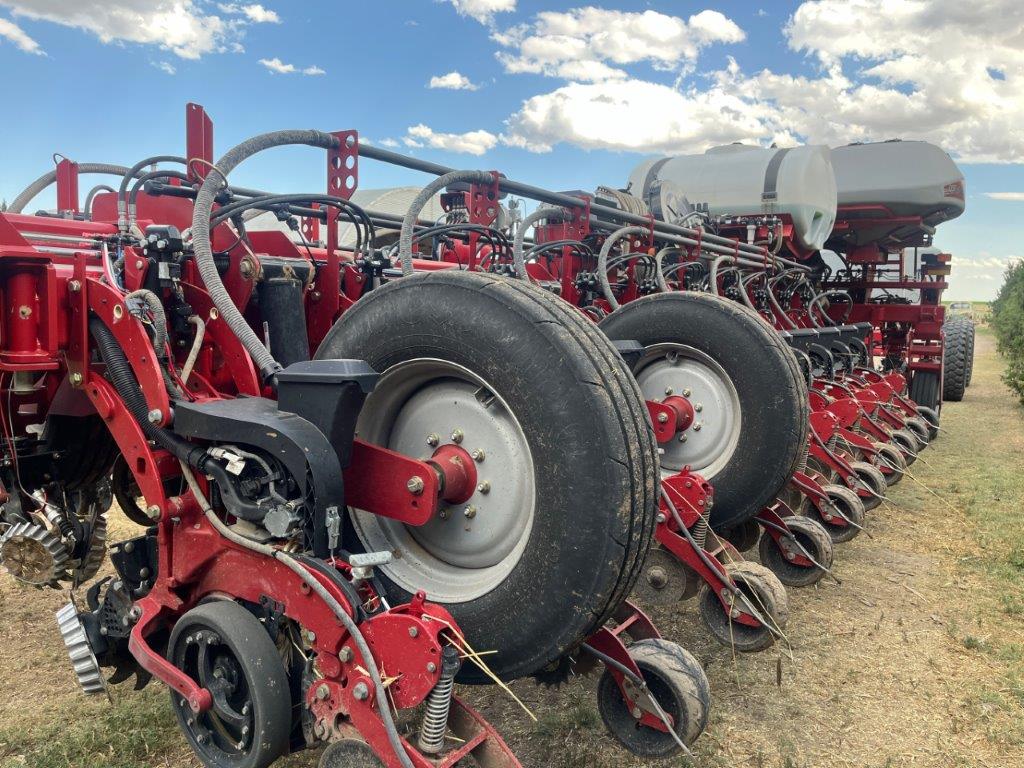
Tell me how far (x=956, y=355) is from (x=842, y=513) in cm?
753

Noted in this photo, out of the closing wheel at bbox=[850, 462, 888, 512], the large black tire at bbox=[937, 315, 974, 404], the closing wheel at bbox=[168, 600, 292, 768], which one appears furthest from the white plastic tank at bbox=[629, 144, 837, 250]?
the closing wheel at bbox=[168, 600, 292, 768]

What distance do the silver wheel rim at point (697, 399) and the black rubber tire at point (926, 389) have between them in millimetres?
6224

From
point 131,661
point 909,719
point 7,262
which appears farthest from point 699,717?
point 7,262

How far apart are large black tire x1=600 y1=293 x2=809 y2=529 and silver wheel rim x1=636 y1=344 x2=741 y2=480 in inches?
1.6

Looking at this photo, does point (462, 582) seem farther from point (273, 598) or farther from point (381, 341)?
point (381, 341)

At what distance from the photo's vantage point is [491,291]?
6.28 feet

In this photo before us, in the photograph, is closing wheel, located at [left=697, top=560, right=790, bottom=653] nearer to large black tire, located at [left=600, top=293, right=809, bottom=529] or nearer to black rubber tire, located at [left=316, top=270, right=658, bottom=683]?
large black tire, located at [left=600, top=293, right=809, bottom=529]

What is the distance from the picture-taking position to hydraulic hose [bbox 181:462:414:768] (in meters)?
1.53

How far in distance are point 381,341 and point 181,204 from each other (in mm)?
1708

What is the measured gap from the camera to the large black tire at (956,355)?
33.9 feet

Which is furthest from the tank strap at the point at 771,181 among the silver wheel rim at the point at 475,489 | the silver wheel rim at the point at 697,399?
the silver wheel rim at the point at 475,489

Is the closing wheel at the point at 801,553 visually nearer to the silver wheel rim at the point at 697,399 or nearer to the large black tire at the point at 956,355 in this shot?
the silver wheel rim at the point at 697,399

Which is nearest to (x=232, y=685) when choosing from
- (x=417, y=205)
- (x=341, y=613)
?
(x=341, y=613)

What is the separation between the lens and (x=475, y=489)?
2043 millimetres
